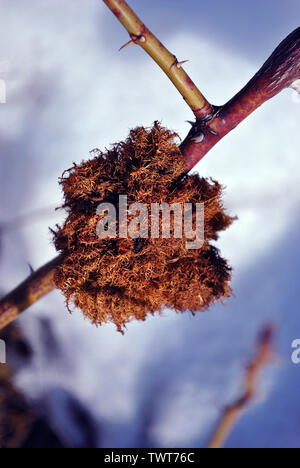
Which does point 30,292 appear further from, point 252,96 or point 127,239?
point 252,96

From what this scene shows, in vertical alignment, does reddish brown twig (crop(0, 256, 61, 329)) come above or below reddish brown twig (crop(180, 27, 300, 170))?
below

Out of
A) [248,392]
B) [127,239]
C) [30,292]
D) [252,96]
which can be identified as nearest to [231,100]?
[252,96]

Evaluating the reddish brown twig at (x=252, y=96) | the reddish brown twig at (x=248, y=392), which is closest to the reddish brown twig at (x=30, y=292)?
the reddish brown twig at (x=252, y=96)

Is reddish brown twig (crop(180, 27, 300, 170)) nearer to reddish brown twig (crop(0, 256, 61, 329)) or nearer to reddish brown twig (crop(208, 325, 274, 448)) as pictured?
reddish brown twig (crop(0, 256, 61, 329))

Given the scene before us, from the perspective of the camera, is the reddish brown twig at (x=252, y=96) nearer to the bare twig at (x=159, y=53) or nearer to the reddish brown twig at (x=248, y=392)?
the bare twig at (x=159, y=53)

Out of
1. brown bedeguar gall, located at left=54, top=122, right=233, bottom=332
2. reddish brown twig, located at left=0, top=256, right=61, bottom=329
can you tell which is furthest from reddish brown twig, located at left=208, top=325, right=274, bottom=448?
reddish brown twig, located at left=0, top=256, right=61, bottom=329

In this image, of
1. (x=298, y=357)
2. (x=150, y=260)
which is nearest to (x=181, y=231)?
(x=150, y=260)

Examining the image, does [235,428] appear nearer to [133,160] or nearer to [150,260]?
[150,260]
